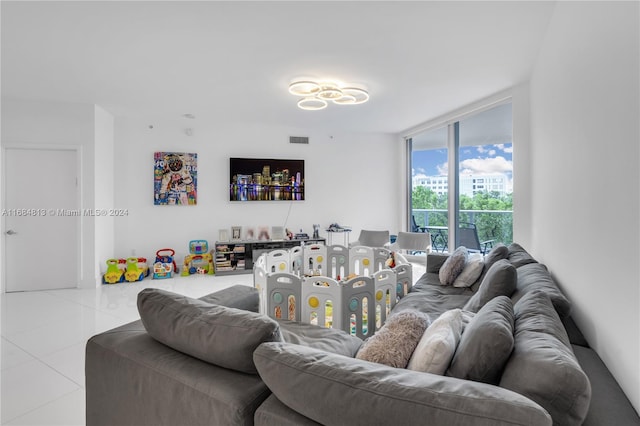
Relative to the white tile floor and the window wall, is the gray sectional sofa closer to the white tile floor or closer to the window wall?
the white tile floor

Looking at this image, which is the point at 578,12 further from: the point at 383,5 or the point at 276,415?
the point at 276,415

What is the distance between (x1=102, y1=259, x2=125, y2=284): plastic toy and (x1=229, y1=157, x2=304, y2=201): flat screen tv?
2.00 m

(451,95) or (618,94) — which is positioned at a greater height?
(451,95)

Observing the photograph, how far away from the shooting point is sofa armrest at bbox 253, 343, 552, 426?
772mm

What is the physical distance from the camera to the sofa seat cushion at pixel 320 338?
71.8 inches

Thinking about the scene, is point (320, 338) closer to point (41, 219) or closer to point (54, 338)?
point (54, 338)

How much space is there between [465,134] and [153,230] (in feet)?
17.4

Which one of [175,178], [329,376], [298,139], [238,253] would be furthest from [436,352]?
[298,139]

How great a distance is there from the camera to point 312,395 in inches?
37.4

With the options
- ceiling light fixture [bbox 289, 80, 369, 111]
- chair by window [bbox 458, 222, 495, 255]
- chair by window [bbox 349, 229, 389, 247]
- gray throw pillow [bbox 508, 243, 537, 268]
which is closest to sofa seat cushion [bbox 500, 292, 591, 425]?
gray throw pillow [bbox 508, 243, 537, 268]

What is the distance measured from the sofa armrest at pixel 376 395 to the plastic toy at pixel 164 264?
4781 millimetres

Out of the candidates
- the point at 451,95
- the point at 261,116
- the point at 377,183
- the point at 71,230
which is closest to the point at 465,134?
the point at 451,95

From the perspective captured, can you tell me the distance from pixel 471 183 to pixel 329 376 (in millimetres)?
4916

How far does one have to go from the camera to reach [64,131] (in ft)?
15.0
